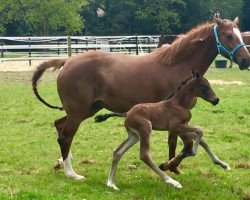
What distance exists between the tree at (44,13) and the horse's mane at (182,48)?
37.6 meters

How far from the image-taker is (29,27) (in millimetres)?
49781

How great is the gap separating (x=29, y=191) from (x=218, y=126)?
19.4 feet

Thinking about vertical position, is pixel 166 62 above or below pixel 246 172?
above

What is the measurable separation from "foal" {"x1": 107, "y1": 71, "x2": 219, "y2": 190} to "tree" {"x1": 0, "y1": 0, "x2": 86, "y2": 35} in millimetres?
38344

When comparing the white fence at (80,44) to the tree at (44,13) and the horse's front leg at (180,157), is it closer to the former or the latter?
the tree at (44,13)

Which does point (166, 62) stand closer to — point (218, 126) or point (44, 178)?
point (44, 178)

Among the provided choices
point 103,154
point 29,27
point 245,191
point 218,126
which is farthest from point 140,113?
point 29,27

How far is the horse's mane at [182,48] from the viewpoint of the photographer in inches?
292

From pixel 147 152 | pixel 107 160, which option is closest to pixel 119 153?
pixel 147 152

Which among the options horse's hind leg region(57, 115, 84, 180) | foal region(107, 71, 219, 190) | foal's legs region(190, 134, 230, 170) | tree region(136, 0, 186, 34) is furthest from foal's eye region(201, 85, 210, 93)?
tree region(136, 0, 186, 34)

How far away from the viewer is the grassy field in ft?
21.8

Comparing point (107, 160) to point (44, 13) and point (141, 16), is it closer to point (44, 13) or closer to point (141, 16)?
point (44, 13)

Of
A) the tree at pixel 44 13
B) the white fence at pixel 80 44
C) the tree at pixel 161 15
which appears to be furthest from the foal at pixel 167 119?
the tree at pixel 161 15

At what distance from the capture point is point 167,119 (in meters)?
6.84
